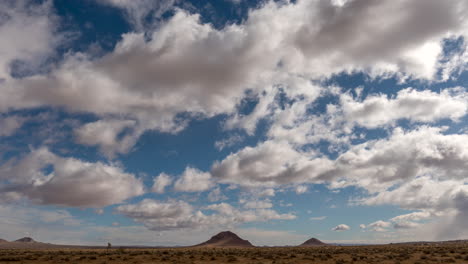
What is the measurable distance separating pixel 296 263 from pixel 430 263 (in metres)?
18.3

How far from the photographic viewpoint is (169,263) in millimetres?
50812

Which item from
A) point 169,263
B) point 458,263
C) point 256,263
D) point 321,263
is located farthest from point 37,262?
point 458,263

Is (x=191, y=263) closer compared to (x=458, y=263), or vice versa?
(x=458, y=263)

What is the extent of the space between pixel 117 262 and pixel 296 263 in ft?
88.0

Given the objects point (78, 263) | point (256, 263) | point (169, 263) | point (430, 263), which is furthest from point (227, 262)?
point (430, 263)

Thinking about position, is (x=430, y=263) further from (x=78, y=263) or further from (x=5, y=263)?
(x=5, y=263)

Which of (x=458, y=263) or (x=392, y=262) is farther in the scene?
(x=392, y=262)

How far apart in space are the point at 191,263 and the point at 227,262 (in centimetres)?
569

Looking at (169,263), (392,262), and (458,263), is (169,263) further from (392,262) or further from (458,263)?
(458,263)

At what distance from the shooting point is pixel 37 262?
51.8 metres

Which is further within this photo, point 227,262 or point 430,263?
point 227,262

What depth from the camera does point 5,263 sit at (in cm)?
5103

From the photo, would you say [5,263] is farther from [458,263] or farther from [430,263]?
[458,263]

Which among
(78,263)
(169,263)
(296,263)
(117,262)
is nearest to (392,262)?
(296,263)
